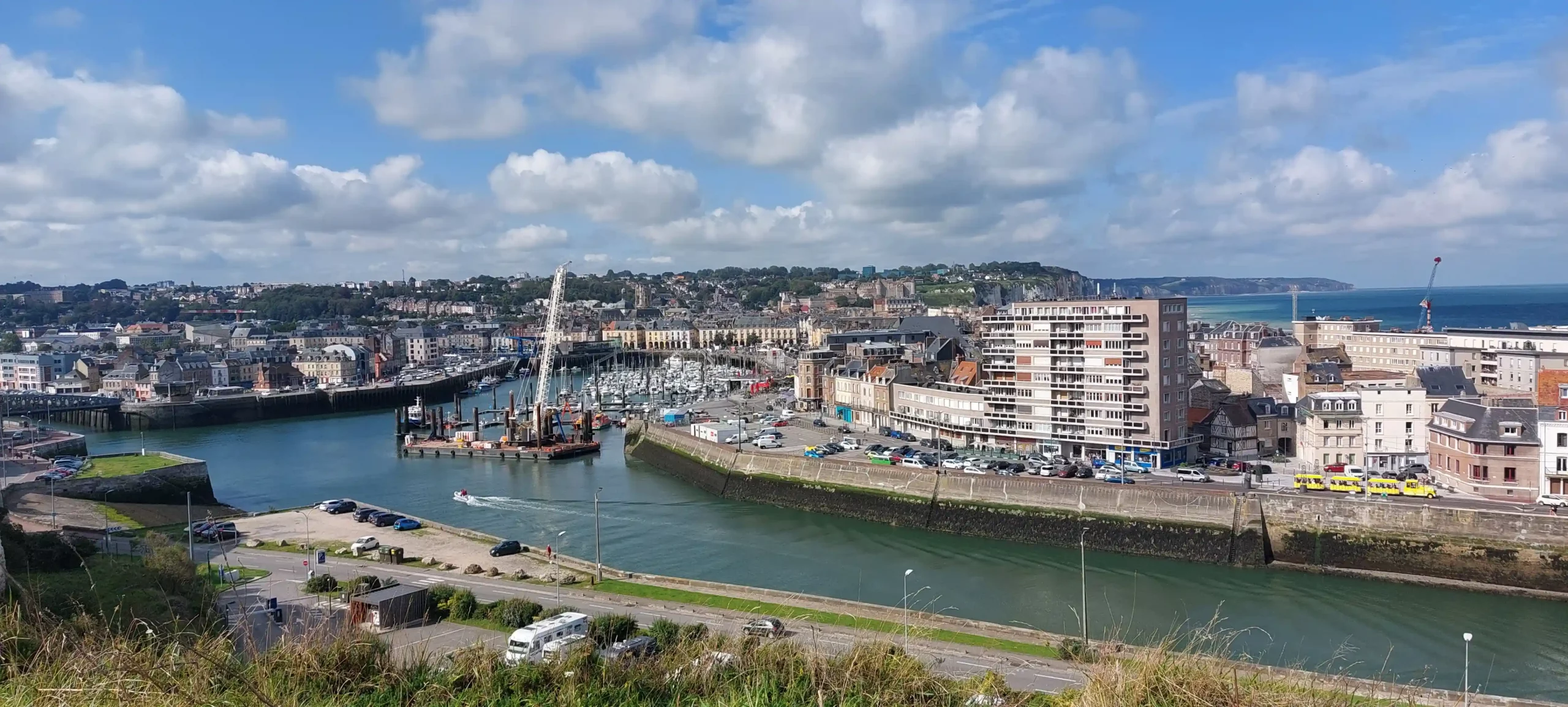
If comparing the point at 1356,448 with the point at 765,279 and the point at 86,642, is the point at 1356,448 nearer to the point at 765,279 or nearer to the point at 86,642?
the point at 86,642

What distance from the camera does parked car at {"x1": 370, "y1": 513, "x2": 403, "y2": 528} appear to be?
46.3 feet

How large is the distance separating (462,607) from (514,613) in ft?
1.91

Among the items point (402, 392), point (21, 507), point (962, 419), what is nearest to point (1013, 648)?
point (962, 419)

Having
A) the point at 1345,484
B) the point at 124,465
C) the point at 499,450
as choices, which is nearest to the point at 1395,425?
the point at 1345,484

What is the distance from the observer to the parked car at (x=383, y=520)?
14.1 meters

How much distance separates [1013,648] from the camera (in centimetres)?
775

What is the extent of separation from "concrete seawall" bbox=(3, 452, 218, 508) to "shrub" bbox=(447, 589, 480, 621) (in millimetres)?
10706

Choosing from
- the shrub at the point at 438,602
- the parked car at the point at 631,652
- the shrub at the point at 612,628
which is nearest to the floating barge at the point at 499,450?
the shrub at the point at 438,602

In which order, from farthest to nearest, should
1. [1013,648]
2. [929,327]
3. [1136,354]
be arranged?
[929,327] → [1136,354] → [1013,648]

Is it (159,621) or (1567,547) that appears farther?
(1567,547)

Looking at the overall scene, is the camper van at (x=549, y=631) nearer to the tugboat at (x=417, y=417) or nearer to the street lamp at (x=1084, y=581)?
the street lamp at (x=1084, y=581)

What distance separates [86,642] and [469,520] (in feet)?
43.7

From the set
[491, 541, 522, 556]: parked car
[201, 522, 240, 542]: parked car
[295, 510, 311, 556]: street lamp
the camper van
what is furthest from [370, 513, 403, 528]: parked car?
the camper van

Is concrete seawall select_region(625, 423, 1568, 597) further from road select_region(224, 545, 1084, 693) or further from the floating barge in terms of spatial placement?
the floating barge
